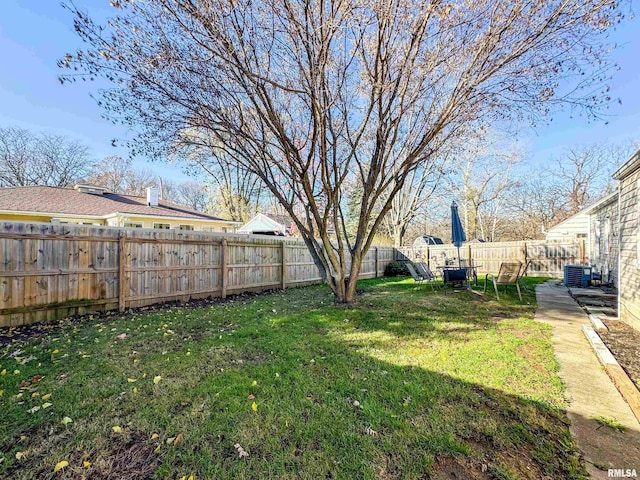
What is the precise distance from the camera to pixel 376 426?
230cm

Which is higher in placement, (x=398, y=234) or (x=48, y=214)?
(x=48, y=214)

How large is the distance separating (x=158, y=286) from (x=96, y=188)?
12.3 metres

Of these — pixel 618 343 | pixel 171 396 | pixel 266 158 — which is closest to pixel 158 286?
pixel 266 158

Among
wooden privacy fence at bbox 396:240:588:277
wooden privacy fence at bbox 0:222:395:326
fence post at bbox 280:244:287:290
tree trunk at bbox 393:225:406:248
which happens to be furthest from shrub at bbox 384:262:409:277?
wooden privacy fence at bbox 0:222:395:326

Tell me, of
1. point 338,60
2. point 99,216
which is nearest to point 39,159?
point 99,216

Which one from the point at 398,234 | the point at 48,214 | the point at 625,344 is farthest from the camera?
Answer: the point at 398,234

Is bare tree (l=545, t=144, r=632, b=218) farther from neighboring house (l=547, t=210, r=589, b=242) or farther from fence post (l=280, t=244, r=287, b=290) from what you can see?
fence post (l=280, t=244, r=287, b=290)

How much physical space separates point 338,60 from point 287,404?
6136 mm

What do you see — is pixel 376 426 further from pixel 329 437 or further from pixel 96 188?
pixel 96 188

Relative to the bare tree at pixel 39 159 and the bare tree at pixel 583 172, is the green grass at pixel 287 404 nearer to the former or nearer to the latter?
the bare tree at pixel 39 159

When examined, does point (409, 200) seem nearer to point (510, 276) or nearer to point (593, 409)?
point (510, 276)

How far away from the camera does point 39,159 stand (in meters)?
19.9

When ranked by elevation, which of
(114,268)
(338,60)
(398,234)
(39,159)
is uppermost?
(39,159)

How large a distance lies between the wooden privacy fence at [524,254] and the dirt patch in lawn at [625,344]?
25.0 ft
